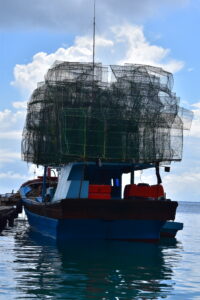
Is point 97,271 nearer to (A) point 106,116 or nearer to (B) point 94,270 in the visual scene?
(B) point 94,270

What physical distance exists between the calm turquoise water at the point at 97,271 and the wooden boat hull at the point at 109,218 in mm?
662

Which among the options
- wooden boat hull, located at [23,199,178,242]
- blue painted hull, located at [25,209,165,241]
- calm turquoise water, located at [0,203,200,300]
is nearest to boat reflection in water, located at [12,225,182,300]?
calm turquoise water, located at [0,203,200,300]

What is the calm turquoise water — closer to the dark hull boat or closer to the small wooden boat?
the dark hull boat

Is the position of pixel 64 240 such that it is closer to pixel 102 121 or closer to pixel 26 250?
pixel 26 250

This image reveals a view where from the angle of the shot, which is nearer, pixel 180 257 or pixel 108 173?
pixel 180 257

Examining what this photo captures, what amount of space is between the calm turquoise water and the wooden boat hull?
66 centimetres

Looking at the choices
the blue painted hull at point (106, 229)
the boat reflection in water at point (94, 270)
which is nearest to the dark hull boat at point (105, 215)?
the blue painted hull at point (106, 229)

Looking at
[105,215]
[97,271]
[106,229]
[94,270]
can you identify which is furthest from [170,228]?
[97,271]

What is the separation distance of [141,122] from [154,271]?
54.0 ft

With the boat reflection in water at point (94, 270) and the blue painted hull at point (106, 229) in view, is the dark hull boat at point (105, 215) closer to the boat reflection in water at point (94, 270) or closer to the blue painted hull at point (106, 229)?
the blue painted hull at point (106, 229)

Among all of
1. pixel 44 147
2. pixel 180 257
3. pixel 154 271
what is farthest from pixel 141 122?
pixel 154 271

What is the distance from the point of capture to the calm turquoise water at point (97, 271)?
1911 cm

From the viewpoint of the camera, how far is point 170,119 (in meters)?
40.8

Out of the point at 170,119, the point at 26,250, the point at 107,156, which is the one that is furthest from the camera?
the point at 170,119
